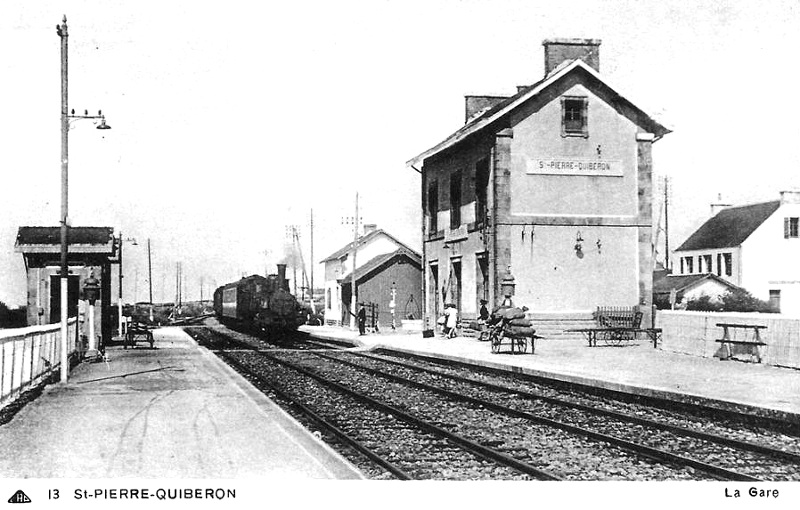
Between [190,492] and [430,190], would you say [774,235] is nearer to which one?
[430,190]

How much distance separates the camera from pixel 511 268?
26.5m

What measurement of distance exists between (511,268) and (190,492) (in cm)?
2038

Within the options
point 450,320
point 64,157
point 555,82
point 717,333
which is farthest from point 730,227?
point 64,157

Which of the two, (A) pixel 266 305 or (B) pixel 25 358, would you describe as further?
(A) pixel 266 305

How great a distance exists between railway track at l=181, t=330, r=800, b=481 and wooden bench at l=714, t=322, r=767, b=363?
4458mm

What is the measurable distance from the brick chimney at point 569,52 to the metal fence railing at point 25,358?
17.8 m

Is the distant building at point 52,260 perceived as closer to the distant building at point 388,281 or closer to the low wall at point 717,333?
the low wall at point 717,333

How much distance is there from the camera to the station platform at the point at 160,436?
7609mm

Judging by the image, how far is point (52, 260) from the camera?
24812 millimetres

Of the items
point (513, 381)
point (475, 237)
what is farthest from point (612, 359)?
point (475, 237)

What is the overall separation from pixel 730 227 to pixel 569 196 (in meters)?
24.8

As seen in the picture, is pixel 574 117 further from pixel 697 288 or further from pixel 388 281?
pixel 388 281

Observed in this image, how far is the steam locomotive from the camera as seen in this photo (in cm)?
3794

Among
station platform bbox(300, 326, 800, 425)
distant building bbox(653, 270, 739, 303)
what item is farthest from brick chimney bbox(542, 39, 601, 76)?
distant building bbox(653, 270, 739, 303)
